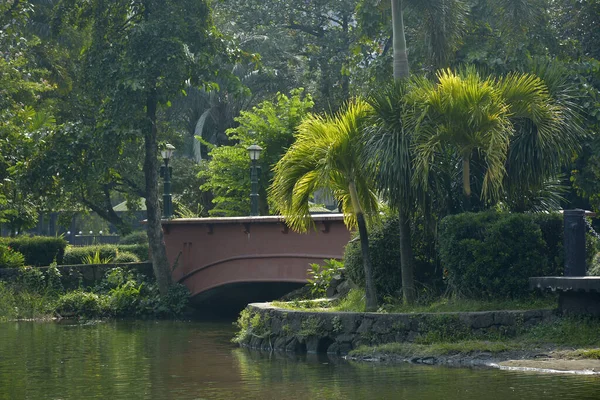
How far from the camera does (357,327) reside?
19.8m

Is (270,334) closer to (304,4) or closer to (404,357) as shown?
(404,357)

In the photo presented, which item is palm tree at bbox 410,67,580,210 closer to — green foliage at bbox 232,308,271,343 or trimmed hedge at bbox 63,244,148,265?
green foliage at bbox 232,308,271,343

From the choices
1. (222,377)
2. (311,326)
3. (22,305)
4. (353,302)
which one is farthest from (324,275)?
(22,305)

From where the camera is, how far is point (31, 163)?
34906mm

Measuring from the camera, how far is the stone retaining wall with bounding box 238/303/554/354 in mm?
18188

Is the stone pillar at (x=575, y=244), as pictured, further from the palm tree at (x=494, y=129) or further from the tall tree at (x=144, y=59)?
the tall tree at (x=144, y=59)

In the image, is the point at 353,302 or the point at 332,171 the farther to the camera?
the point at 353,302

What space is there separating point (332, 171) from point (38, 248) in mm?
19507

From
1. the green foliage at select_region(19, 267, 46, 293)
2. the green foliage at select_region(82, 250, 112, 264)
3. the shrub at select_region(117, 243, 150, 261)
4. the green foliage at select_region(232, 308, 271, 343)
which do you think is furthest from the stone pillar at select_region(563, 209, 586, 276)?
the shrub at select_region(117, 243, 150, 261)

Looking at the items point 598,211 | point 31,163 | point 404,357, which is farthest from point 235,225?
point 404,357

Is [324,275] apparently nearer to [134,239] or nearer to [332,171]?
[332,171]

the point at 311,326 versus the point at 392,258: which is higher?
the point at 392,258

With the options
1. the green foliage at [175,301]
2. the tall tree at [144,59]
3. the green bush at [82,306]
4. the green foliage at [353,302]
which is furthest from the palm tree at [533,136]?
the green bush at [82,306]

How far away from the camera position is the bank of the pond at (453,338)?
1691cm
